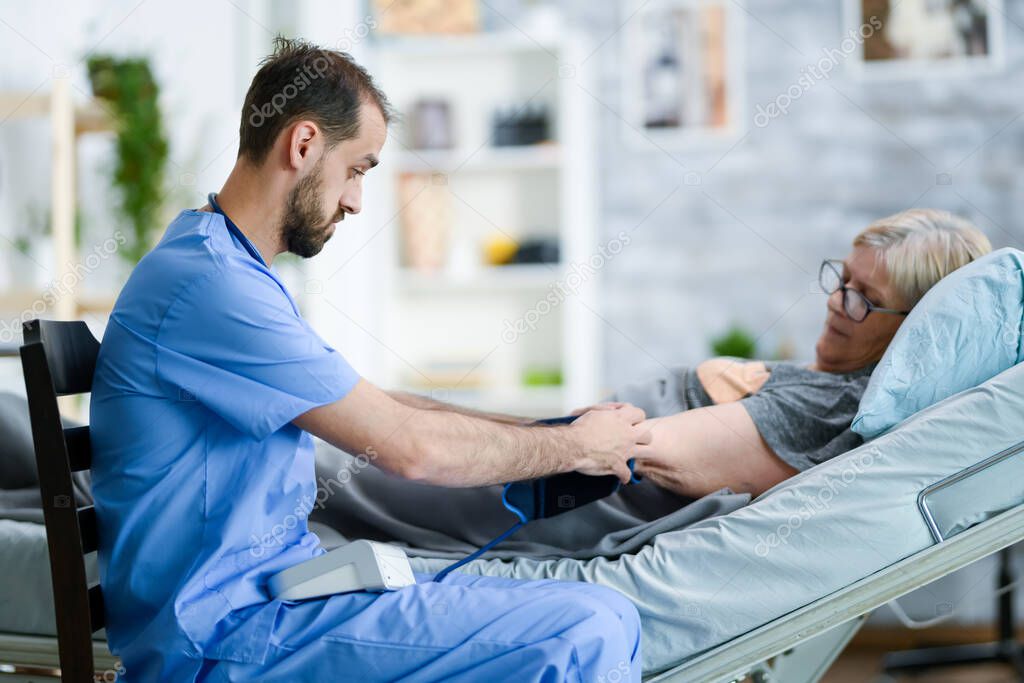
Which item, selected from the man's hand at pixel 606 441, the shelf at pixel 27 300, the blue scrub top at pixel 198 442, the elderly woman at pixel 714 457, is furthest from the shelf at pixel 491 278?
the blue scrub top at pixel 198 442

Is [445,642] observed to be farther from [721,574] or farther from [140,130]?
[140,130]

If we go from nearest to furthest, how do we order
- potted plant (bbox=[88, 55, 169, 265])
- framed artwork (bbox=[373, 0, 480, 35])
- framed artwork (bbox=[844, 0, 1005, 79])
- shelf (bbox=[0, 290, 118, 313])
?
shelf (bbox=[0, 290, 118, 313]) → potted plant (bbox=[88, 55, 169, 265]) → framed artwork (bbox=[844, 0, 1005, 79]) → framed artwork (bbox=[373, 0, 480, 35])

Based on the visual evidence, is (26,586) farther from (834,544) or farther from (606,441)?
(834,544)

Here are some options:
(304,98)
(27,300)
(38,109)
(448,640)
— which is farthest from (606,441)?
(38,109)

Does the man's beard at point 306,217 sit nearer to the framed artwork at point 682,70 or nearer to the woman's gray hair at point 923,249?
the woman's gray hair at point 923,249

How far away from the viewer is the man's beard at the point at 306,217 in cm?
123

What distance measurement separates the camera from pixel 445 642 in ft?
3.49

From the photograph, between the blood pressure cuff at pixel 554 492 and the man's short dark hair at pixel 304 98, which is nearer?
the man's short dark hair at pixel 304 98

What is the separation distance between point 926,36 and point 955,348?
221 cm

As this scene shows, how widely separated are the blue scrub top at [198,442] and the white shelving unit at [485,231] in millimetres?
2189

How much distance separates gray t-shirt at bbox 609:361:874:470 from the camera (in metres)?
1.50

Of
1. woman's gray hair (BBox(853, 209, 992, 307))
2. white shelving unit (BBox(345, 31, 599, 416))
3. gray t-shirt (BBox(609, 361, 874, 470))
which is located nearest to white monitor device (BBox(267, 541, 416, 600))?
gray t-shirt (BBox(609, 361, 874, 470))

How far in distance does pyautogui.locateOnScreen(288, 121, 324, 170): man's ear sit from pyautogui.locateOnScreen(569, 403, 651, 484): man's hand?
487 millimetres

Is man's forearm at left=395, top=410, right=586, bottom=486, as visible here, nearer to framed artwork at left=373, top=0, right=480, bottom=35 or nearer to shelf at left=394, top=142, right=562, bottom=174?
shelf at left=394, top=142, right=562, bottom=174
